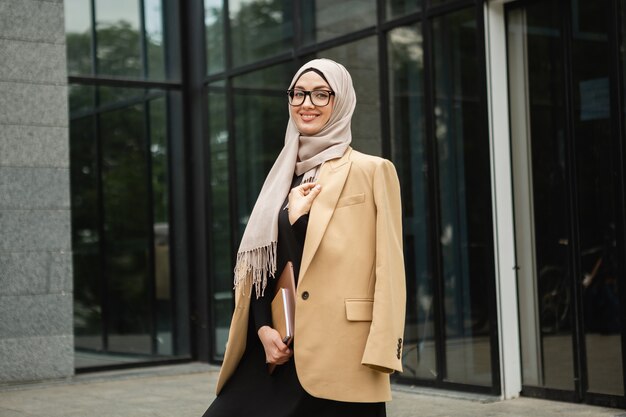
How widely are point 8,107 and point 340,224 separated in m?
6.64

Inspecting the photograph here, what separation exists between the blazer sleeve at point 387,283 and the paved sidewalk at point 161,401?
12.3 feet

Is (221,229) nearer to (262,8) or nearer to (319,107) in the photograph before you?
(262,8)

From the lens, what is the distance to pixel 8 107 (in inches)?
372

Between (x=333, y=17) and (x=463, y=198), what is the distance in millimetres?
2384

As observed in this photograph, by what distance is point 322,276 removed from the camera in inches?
141

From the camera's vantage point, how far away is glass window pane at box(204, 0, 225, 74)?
430 inches

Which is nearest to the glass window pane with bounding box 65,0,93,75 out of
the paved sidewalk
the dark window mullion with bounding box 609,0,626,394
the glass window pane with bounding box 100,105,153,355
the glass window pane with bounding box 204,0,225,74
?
the glass window pane with bounding box 100,105,153,355

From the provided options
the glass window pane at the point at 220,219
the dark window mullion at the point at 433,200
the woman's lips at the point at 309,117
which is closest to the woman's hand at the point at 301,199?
Result: the woman's lips at the point at 309,117

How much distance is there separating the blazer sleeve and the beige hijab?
0.75ft

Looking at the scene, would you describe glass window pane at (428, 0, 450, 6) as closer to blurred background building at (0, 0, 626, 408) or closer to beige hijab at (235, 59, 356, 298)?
blurred background building at (0, 0, 626, 408)

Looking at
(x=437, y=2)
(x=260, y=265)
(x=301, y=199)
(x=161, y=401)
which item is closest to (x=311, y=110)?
(x=301, y=199)

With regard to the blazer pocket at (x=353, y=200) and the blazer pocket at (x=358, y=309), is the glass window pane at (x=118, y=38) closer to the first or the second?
the blazer pocket at (x=353, y=200)

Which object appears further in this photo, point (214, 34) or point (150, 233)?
point (150, 233)

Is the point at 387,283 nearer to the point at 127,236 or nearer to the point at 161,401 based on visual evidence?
the point at 161,401
